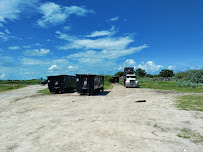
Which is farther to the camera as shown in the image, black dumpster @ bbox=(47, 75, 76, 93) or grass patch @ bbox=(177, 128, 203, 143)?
black dumpster @ bbox=(47, 75, 76, 93)

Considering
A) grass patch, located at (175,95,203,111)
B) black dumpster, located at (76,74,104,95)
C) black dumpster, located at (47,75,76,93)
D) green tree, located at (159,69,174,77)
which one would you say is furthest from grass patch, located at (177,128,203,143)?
green tree, located at (159,69,174,77)

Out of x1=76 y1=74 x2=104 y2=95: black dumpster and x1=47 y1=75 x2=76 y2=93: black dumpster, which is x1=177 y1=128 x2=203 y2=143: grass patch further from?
x1=47 y1=75 x2=76 y2=93: black dumpster

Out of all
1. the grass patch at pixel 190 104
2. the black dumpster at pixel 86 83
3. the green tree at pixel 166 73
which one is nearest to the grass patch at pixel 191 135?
the grass patch at pixel 190 104

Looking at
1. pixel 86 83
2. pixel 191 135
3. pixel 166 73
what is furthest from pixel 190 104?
pixel 166 73

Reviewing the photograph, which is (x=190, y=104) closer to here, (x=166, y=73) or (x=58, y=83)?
(x=58, y=83)

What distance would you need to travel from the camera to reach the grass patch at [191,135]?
17.6 feet

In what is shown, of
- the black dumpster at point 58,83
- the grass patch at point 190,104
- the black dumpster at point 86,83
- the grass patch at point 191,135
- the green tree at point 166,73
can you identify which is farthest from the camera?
the green tree at point 166,73

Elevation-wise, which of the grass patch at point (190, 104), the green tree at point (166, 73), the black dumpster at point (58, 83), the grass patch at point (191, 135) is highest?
the green tree at point (166, 73)

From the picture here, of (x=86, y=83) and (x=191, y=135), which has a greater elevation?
(x=86, y=83)

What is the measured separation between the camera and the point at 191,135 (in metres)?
5.83

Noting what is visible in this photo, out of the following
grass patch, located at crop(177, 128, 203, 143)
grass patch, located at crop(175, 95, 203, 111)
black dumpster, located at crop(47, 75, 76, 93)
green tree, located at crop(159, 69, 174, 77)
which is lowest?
grass patch, located at crop(177, 128, 203, 143)

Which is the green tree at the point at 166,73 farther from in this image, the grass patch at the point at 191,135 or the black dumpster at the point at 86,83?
the grass patch at the point at 191,135

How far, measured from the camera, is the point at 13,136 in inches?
240

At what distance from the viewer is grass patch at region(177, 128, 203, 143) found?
537 centimetres
